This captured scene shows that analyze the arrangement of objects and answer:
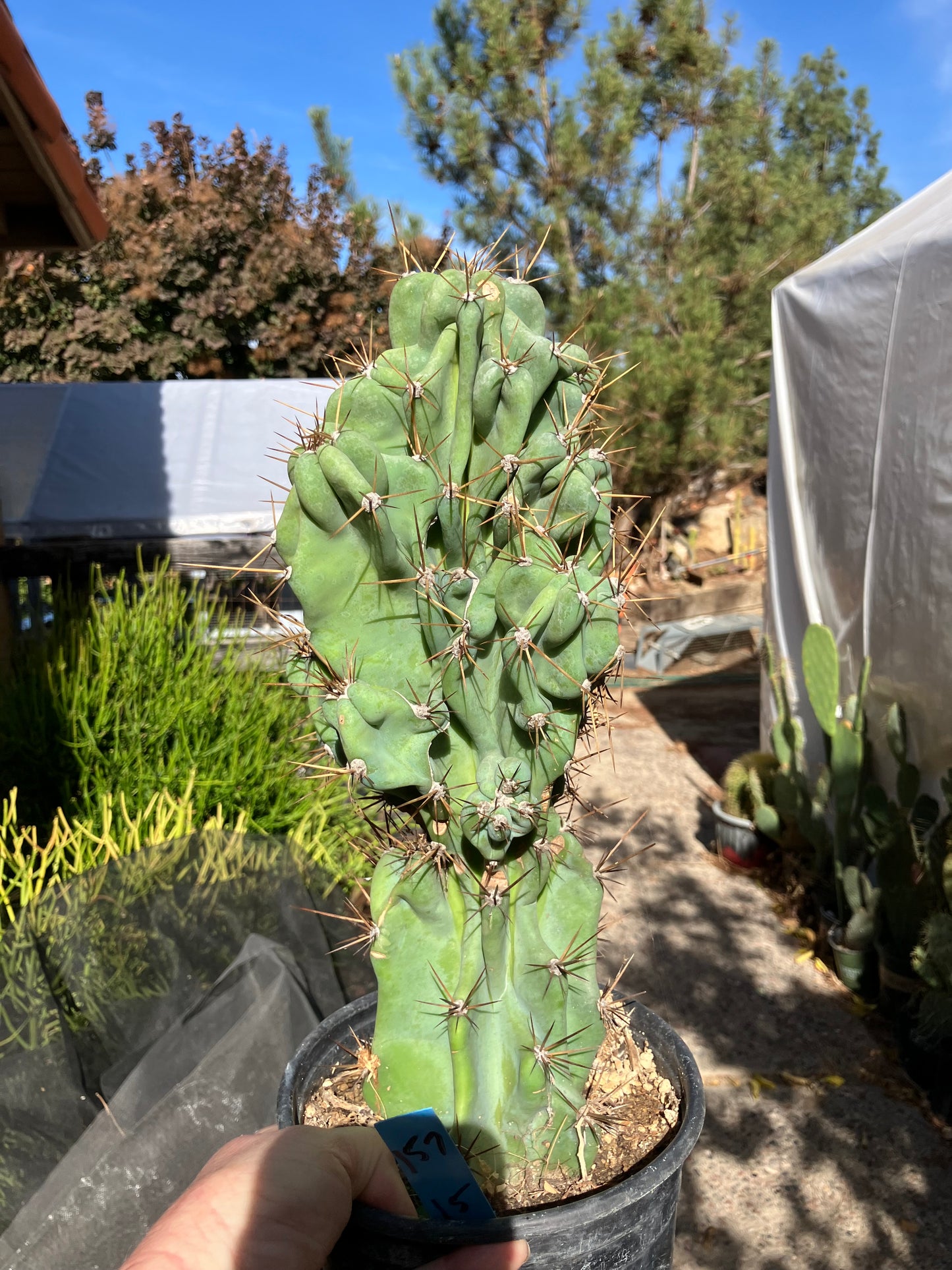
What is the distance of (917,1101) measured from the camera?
9.87ft

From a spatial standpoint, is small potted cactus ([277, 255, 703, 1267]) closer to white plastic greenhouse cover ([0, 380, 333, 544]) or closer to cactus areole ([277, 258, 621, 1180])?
cactus areole ([277, 258, 621, 1180])

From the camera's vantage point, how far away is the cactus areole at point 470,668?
1.32 meters

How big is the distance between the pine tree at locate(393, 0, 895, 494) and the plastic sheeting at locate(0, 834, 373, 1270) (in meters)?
7.04

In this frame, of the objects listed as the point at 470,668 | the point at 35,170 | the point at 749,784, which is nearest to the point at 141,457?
the point at 35,170

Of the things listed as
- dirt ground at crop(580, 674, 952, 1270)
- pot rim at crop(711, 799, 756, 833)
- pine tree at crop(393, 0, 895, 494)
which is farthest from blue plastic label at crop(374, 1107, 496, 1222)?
pine tree at crop(393, 0, 895, 494)

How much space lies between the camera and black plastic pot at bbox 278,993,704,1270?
1.17 metres

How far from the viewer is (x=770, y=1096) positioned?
306cm

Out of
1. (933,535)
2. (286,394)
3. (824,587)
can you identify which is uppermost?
(286,394)

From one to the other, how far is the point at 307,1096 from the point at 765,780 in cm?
356

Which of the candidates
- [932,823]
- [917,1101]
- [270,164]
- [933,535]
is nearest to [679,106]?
[270,164]

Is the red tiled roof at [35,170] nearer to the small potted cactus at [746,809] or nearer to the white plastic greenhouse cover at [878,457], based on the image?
the white plastic greenhouse cover at [878,457]

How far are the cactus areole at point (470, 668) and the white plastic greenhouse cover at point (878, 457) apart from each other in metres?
2.27

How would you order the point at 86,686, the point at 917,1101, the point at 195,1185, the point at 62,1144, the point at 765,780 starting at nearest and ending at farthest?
1. the point at 195,1185
2. the point at 62,1144
3. the point at 917,1101
4. the point at 86,686
5. the point at 765,780

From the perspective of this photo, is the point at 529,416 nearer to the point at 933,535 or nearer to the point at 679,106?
the point at 933,535
